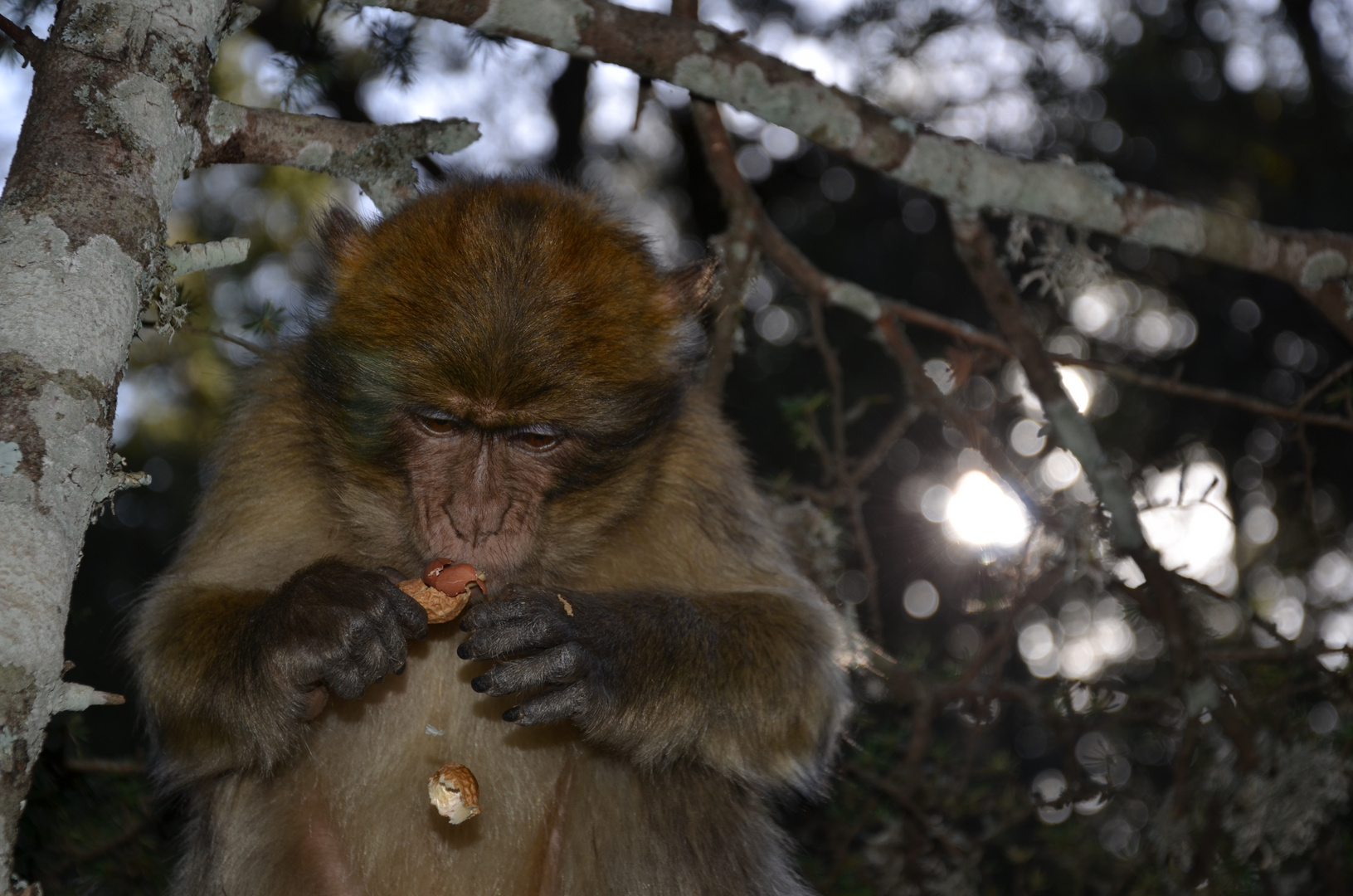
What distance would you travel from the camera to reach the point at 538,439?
2713 mm

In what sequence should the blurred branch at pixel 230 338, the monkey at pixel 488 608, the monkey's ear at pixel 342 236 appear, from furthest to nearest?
the monkey's ear at pixel 342 236 < the blurred branch at pixel 230 338 < the monkey at pixel 488 608

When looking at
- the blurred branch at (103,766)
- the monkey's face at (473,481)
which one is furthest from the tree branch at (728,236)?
the blurred branch at (103,766)

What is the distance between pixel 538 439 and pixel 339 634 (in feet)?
2.16

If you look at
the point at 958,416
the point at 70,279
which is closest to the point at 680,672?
the point at 958,416

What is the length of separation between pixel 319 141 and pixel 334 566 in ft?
3.31

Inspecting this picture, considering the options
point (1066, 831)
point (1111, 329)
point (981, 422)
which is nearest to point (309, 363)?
point (981, 422)

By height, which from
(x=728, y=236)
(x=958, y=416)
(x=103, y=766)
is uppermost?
(x=728, y=236)

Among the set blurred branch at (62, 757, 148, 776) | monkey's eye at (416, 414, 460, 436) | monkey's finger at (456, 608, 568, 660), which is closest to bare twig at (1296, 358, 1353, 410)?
monkey's finger at (456, 608, 568, 660)

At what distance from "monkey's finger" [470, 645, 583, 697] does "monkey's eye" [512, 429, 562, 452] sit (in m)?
0.51

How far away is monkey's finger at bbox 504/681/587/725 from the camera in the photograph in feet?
7.92

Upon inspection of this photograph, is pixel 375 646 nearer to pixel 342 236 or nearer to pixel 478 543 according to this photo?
pixel 478 543

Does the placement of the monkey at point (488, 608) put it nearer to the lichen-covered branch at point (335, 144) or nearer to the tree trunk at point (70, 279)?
the lichen-covered branch at point (335, 144)

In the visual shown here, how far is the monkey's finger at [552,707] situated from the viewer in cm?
241

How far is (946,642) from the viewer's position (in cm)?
732
